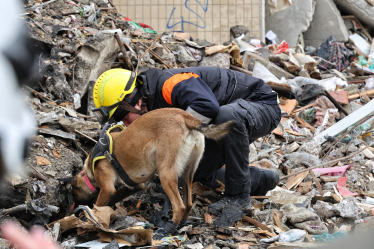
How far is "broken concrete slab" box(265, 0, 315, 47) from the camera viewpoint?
1212 cm

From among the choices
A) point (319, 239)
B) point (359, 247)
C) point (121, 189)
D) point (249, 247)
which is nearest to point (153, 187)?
point (121, 189)

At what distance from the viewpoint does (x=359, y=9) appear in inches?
494

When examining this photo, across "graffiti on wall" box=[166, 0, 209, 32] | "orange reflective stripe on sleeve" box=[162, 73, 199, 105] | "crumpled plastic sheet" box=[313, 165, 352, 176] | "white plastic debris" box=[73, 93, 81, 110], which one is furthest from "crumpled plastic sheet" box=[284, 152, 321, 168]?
"graffiti on wall" box=[166, 0, 209, 32]

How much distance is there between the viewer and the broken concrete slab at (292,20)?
12.1 meters

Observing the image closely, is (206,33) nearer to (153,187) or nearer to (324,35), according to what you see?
(324,35)

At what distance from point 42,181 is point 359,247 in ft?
11.6

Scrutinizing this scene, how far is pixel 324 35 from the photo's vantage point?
12.5 m

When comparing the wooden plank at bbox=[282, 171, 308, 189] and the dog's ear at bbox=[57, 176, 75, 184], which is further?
the wooden plank at bbox=[282, 171, 308, 189]

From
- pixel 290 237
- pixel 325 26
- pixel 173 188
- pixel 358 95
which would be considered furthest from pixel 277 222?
pixel 325 26

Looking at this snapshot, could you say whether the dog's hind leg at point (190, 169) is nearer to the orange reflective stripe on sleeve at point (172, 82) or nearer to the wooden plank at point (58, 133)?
the orange reflective stripe on sleeve at point (172, 82)

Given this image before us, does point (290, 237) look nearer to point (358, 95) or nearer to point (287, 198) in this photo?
point (287, 198)

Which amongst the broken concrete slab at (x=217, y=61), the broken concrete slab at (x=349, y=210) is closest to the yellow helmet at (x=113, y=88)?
the broken concrete slab at (x=349, y=210)

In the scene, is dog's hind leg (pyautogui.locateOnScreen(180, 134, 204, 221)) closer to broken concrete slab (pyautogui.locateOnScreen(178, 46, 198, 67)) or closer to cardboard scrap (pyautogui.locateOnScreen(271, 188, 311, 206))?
cardboard scrap (pyautogui.locateOnScreen(271, 188, 311, 206))

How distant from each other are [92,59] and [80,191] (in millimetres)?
2252
